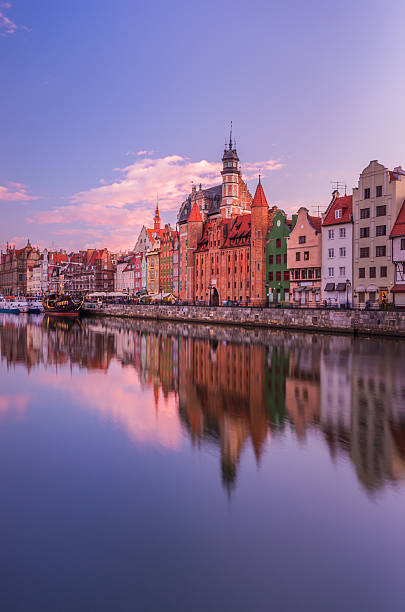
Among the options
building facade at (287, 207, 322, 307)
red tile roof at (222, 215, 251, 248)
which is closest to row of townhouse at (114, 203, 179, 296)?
red tile roof at (222, 215, 251, 248)

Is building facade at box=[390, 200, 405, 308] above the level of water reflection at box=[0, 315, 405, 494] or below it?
above


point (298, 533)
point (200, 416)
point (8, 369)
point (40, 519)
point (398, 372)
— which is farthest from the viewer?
point (8, 369)

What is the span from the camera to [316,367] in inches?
957

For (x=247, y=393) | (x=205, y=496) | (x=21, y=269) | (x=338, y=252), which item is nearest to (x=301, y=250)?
(x=338, y=252)

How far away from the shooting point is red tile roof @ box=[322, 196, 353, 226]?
47.7 m

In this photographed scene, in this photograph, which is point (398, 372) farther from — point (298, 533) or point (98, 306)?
point (98, 306)

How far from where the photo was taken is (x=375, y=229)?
44156 millimetres

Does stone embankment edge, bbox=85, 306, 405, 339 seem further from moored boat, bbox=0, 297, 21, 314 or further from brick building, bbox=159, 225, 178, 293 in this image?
moored boat, bbox=0, 297, 21, 314

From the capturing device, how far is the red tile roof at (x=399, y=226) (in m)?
41.3

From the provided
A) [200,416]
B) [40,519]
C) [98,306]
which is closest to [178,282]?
[98,306]

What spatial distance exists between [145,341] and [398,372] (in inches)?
938

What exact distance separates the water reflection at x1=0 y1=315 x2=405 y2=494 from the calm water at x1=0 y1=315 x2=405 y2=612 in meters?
0.09

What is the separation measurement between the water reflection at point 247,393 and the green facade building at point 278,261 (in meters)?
23.9

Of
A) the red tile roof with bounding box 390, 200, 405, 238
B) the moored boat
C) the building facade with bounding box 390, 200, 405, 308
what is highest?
the red tile roof with bounding box 390, 200, 405, 238
